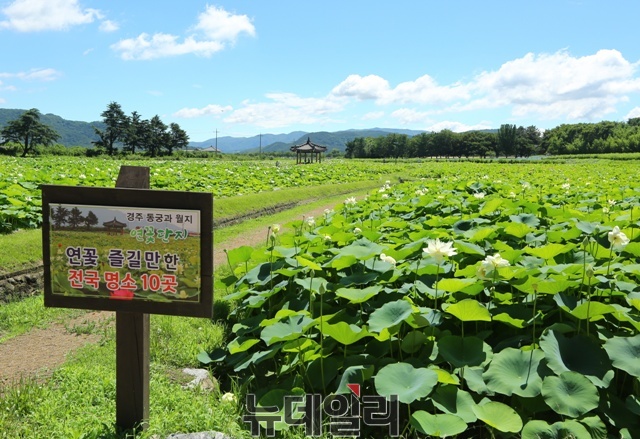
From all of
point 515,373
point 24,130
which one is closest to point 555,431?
point 515,373

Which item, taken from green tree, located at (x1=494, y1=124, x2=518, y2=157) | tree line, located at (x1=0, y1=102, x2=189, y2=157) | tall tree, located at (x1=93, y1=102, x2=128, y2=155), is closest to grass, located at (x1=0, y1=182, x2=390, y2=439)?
tree line, located at (x1=0, y1=102, x2=189, y2=157)

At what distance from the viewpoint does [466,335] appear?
297 centimetres

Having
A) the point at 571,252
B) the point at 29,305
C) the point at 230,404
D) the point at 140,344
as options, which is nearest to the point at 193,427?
the point at 230,404

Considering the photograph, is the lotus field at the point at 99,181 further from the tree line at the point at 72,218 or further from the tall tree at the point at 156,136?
the tall tree at the point at 156,136

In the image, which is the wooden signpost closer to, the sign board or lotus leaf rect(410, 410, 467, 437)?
the sign board

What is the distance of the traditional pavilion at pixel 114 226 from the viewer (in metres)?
2.42

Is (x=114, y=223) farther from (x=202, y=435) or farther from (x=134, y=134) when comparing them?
(x=134, y=134)

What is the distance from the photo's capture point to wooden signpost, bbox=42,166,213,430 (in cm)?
239

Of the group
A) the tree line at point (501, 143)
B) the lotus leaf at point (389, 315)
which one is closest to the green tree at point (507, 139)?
the tree line at point (501, 143)

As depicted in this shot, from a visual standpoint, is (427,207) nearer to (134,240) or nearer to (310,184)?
(134,240)

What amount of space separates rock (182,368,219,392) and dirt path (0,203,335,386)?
1.02 metres

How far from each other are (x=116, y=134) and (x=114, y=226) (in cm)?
6073

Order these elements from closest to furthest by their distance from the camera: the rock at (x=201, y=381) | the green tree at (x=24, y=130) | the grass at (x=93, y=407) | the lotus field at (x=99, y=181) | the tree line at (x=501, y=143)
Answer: the grass at (x=93, y=407) → the rock at (x=201, y=381) → the lotus field at (x=99, y=181) → the green tree at (x=24, y=130) → the tree line at (x=501, y=143)

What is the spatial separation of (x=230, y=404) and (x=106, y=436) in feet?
2.17
